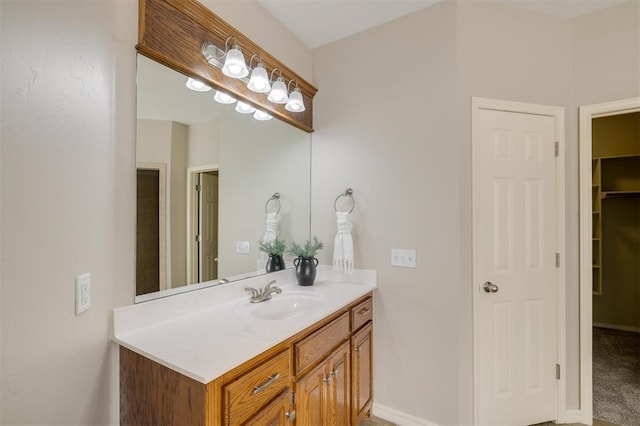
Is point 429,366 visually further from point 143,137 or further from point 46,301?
point 143,137

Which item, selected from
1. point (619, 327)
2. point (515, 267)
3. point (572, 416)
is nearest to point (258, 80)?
point (515, 267)

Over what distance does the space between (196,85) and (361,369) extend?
192cm

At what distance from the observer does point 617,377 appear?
2381mm

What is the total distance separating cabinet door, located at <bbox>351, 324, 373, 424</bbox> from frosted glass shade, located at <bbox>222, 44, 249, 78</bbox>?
166cm

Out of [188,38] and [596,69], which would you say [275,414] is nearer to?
[188,38]

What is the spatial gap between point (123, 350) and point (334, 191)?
1.58 m

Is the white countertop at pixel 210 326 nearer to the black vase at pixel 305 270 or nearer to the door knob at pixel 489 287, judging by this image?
the black vase at pixel 305 270

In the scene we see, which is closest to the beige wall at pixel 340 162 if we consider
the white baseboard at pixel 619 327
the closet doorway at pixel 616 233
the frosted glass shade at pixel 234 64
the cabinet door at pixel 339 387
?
the frosted glass shade at pixel 234 64

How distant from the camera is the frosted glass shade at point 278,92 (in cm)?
187

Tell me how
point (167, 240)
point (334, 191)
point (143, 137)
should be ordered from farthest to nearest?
point (334, 191)
point (167, 240)
point (143, 137)

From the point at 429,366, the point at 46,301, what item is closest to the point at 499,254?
the point at 429,366

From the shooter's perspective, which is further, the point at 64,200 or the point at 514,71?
the point at 514,71

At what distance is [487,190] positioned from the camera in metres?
1.82

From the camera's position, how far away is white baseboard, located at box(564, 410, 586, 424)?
1.91 metres
